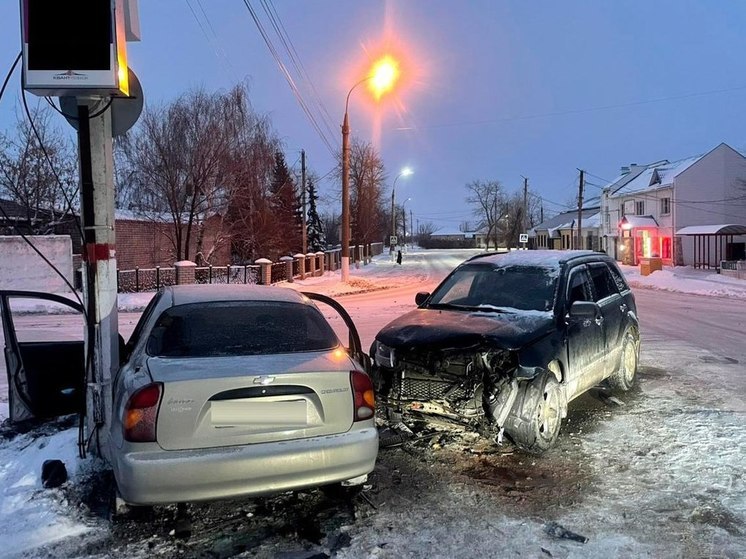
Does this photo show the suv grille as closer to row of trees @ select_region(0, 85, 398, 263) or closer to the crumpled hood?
the crumpled hood

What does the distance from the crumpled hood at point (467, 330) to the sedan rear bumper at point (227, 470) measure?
1673mm

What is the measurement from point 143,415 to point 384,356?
2.46 m

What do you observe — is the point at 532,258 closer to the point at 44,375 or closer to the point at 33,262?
the point at 44,375

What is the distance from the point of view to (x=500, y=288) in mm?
6449

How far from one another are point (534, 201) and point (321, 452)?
131 metres

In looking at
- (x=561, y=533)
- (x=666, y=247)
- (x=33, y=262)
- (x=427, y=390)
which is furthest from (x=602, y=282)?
(x=666, y=247)

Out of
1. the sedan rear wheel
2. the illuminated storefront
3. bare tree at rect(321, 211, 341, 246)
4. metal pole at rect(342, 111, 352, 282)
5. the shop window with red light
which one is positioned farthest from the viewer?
bare tree at rect(321, 211, 341, 246)

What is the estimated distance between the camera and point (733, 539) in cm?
363

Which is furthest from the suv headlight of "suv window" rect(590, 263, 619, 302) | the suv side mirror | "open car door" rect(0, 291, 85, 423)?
"suv window" rect(590, 263, 619, 302)

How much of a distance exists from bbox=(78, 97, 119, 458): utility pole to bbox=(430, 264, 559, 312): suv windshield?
3423 millimetres

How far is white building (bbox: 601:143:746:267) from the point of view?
4072 cm

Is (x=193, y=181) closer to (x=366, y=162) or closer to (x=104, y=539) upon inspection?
(x=104, y=539)

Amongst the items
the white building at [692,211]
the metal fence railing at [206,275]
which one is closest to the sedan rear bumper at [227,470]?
the metal fence railing at [206,275]

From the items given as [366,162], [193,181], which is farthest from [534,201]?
[193,181]
